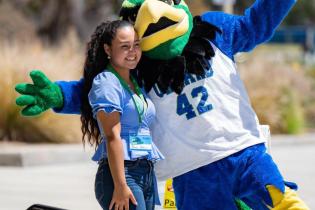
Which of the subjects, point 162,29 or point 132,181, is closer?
point 132,181

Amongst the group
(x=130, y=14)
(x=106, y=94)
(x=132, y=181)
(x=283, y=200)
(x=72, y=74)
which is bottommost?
(x=283, y=200)

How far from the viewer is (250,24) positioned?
15.1 feet

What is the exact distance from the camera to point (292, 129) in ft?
50.7

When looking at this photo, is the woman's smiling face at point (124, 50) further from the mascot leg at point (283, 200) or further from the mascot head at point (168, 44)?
the mascot leg at point (283, 200)

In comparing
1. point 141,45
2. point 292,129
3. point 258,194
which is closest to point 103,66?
point 141,45

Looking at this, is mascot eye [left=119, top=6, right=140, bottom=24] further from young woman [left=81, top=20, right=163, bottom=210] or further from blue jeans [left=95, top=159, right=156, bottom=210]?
blue jeans [left=95, top=159, right=156, bottom=210]

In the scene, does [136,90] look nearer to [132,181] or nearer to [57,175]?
[132,181]

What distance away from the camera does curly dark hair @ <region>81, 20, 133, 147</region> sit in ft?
14.0

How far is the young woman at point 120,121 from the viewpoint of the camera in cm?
404

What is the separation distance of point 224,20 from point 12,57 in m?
8.22

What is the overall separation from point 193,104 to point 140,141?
426 mm

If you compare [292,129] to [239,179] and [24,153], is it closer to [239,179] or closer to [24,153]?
[24,153]

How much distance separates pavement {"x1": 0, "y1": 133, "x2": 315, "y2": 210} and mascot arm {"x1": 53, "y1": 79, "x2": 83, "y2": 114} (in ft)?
10.1

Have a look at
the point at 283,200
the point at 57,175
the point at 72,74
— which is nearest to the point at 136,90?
the point at 283,200
